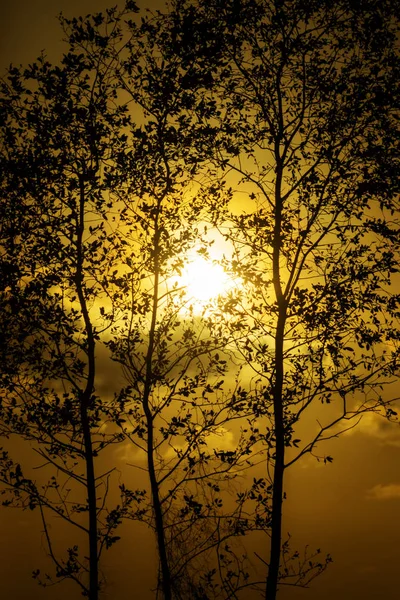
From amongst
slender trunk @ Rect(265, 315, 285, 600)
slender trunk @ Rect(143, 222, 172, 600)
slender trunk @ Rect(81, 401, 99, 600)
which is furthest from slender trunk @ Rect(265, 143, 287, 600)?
slender trunk @ Rect(81, 401, 99, 600)

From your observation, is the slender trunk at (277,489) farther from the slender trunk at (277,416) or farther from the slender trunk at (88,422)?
the slender trunk at (88,422)

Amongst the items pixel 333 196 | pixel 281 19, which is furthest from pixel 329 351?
pixel 281 19

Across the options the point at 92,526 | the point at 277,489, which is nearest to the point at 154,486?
the point at 92,526

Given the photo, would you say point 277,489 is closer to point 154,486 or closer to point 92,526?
point 154,486

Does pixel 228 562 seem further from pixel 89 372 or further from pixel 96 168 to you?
pixel 96 168

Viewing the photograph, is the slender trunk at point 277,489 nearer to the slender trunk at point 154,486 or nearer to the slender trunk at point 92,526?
the slender trunk at point 154,486

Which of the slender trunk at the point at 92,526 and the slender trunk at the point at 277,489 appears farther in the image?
the slender trunk at the point at 92,526

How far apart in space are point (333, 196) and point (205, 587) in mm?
10342

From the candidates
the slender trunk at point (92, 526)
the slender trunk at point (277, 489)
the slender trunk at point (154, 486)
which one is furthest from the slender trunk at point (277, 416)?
the slender trunk at point (92, 526)

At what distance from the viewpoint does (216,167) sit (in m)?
Answer: 19.3

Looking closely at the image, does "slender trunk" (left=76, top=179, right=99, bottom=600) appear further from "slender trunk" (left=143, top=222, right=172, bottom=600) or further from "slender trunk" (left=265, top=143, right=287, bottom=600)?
"slender trunk" (left=265, top=143, right=287, bottom=600)

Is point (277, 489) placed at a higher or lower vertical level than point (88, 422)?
lower

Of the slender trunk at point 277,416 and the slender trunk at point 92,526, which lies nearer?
the slender trunk at point 277,416

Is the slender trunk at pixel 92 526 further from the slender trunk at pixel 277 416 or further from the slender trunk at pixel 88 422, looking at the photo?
the slender trunk at pixel 277 416
